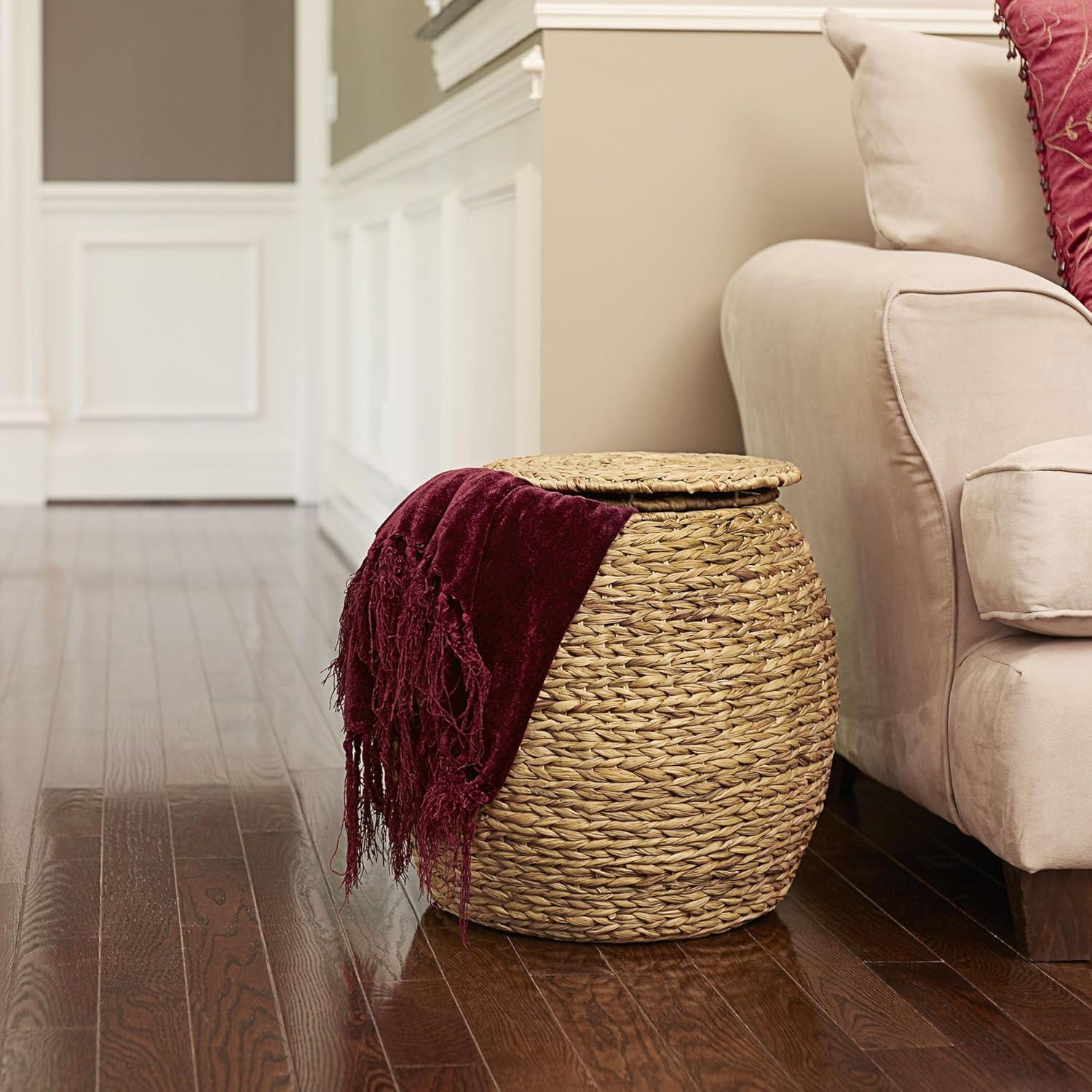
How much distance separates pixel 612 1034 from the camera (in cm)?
133

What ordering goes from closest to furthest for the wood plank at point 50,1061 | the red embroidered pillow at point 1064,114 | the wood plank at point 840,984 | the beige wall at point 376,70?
the wood plank at point 50,1061 → the wood plank at point 840,984 → the red embroidered pillow at point 1064,114 → the beige wall at point 376,70

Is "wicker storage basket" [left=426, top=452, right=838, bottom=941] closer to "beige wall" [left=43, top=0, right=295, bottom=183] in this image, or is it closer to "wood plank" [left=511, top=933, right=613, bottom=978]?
"wood plank" [left=511, top=933, right=613, bottom=978]

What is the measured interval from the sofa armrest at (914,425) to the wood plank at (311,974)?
0.60 m

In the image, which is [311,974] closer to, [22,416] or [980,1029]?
[980,1029]

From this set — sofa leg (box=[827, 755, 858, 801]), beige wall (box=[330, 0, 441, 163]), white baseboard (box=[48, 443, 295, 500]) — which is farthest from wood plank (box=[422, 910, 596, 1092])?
white baseboard (box=[48, 443, 295, 500])

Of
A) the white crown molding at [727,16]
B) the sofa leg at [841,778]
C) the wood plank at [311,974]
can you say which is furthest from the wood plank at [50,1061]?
the white crown molding at [727,16]

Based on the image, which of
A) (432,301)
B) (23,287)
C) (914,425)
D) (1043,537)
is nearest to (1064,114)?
(914,425)

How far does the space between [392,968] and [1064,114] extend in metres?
1.15

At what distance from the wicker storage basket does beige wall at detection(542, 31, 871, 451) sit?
0.64m

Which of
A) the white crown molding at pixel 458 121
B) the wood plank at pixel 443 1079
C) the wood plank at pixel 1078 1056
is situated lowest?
the wood plank at pixel 443 1079

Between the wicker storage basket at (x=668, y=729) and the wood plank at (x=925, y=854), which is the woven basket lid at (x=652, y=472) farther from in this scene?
the wood plank at (x=925, y=854)

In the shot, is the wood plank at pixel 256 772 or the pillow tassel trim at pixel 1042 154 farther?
the wood plank at pixel 256 772

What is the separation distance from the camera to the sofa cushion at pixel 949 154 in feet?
6.08

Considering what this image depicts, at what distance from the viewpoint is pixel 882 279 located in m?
1.55
